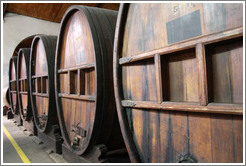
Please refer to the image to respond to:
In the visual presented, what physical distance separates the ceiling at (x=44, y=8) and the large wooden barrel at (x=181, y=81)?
266 inches

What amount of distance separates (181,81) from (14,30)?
9799 mm

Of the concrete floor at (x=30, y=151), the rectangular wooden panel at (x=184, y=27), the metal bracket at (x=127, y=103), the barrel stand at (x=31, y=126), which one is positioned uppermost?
the rectangular wooden panel at (x=184, y=27)

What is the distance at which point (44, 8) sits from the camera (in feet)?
27.0

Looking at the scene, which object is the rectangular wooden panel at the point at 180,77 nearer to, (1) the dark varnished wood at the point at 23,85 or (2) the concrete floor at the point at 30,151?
(2) the concrete floor at the point at 30,151

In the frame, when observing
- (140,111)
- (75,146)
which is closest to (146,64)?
(140,111)

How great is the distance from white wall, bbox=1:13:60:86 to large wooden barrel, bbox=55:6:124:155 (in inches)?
294

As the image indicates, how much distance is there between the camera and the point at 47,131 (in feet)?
A: 11.3

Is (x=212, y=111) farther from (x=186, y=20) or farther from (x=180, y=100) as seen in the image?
(x=186, y=20)

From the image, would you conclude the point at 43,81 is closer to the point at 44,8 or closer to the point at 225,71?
the point at 225,71

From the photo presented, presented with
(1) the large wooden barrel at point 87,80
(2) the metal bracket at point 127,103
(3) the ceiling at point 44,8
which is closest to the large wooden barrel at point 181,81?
(2) the metal bracket at point 127,103

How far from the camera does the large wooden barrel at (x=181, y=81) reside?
104 centimetres

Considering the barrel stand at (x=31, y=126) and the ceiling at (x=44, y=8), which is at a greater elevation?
the ceiling at (x=44, y=8)

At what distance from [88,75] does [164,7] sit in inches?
46.4

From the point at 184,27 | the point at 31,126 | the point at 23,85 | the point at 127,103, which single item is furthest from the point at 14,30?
the point at 184,27
